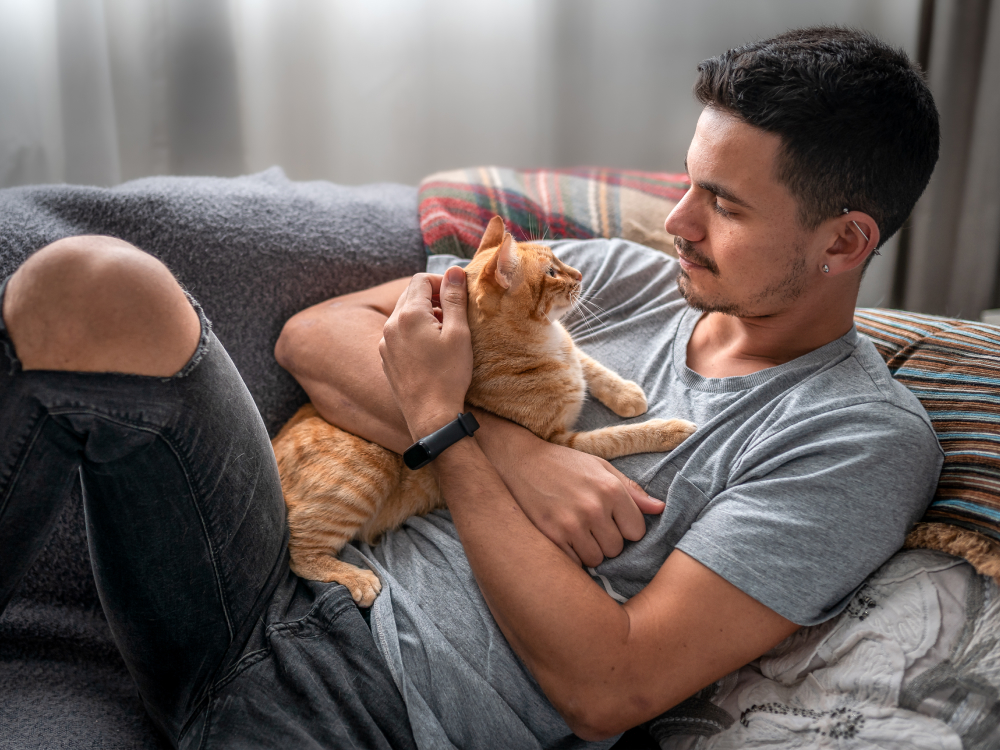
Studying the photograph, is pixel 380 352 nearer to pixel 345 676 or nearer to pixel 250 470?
pixel 250 470

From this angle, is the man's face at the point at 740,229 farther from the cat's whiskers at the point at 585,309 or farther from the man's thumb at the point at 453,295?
the man's thumb at the point at 453,295

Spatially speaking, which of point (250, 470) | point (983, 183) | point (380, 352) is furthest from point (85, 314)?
point (983, 183)

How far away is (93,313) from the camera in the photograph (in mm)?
840

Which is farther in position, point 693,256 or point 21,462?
point 693,256

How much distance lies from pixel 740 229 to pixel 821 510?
47 centimetres

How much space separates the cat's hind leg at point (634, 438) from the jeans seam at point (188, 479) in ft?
2.05

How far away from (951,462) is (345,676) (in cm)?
102

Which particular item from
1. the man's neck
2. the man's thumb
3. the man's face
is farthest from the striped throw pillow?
the man's thumb

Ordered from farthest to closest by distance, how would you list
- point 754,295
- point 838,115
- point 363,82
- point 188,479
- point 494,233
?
point 363,82, point 494,233, point 754,295, point 838,115, point 188,479

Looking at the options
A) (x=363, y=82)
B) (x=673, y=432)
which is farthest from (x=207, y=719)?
(x=363, y=82)

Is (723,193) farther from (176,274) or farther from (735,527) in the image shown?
(176,274)

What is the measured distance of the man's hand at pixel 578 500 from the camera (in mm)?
1047

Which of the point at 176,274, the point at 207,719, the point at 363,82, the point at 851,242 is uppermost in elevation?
the point at 363,82

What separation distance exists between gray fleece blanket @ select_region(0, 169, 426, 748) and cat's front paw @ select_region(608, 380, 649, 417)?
668 mm
